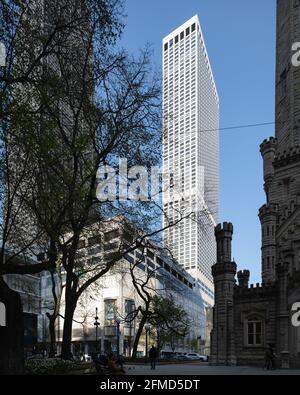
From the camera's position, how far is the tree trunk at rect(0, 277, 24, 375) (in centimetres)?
1780

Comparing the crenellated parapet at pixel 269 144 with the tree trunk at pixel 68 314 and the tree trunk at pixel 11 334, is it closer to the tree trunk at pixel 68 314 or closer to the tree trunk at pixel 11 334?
the tree trunk at pixel 68 314

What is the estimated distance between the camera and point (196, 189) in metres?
34.2

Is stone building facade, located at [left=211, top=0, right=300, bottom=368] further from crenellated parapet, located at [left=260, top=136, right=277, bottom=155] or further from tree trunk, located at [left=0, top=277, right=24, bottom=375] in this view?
tree trunk, located at [left=0, top=277, right=24, bottom=375]

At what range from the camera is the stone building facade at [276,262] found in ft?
147

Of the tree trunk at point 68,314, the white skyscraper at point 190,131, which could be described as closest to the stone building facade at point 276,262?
the white skyscraper at point 190,131

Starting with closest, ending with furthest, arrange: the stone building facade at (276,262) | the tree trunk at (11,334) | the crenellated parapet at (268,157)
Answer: the tree trunk at (11,334), the stone building facade at (276,262), the crenellated parapet at (268,157)

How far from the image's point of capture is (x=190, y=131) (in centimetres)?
3119

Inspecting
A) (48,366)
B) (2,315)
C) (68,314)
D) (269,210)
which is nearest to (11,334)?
(2,315)

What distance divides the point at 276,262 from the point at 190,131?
24.9 m

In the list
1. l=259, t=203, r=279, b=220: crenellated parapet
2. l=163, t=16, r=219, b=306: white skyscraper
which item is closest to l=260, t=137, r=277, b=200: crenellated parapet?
l=259, t=203, r=279, b=220: crenellated parapet

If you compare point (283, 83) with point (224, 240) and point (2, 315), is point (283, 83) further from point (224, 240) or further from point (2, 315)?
point (2, 315)

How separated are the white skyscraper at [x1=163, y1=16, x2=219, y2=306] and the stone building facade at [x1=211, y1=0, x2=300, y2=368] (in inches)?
522

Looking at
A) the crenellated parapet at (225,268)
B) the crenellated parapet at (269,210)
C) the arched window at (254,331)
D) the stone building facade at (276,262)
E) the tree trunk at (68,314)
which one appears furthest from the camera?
the crenellated parapet at (269,210)

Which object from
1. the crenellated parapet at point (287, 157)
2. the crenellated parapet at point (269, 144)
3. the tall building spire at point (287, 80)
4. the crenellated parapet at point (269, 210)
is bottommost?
the crenellated parapet at point (269, 210)
